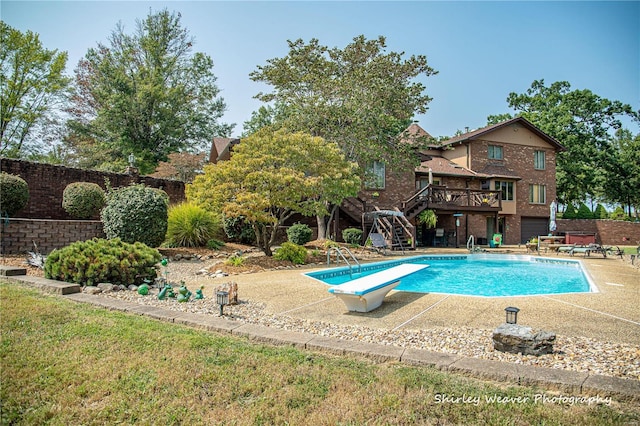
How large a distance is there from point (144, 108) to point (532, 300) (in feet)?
87.3

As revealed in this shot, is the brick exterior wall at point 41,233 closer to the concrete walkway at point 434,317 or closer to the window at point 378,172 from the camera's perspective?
the concrete walkway at point 434,317

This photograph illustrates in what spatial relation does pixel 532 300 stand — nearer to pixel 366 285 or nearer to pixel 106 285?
pixel 366 285

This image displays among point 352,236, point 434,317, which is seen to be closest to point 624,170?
point 352,236

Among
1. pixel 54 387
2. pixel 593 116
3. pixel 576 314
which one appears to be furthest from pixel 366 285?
pixel 593 116

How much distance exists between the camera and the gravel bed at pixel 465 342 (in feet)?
13.1

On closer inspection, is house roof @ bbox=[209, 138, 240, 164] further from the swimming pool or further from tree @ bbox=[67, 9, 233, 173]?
the swimming pool

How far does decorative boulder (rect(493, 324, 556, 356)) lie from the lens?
4.23 meters

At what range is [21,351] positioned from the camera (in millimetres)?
3770

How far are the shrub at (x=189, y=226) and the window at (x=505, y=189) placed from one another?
20088mm

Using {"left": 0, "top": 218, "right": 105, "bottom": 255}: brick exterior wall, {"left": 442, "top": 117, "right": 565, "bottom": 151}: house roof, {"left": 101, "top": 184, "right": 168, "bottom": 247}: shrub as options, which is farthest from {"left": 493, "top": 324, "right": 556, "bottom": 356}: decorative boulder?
{"left": 442, "top": 117, "right": 565, "bottom": 151}: house roof

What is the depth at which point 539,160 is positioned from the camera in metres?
28.8

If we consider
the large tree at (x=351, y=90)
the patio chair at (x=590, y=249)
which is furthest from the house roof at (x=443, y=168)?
the patio chair at (x=590, y=249)

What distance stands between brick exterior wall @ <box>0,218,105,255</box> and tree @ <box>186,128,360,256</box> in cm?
324

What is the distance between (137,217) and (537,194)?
2675 centimetres
